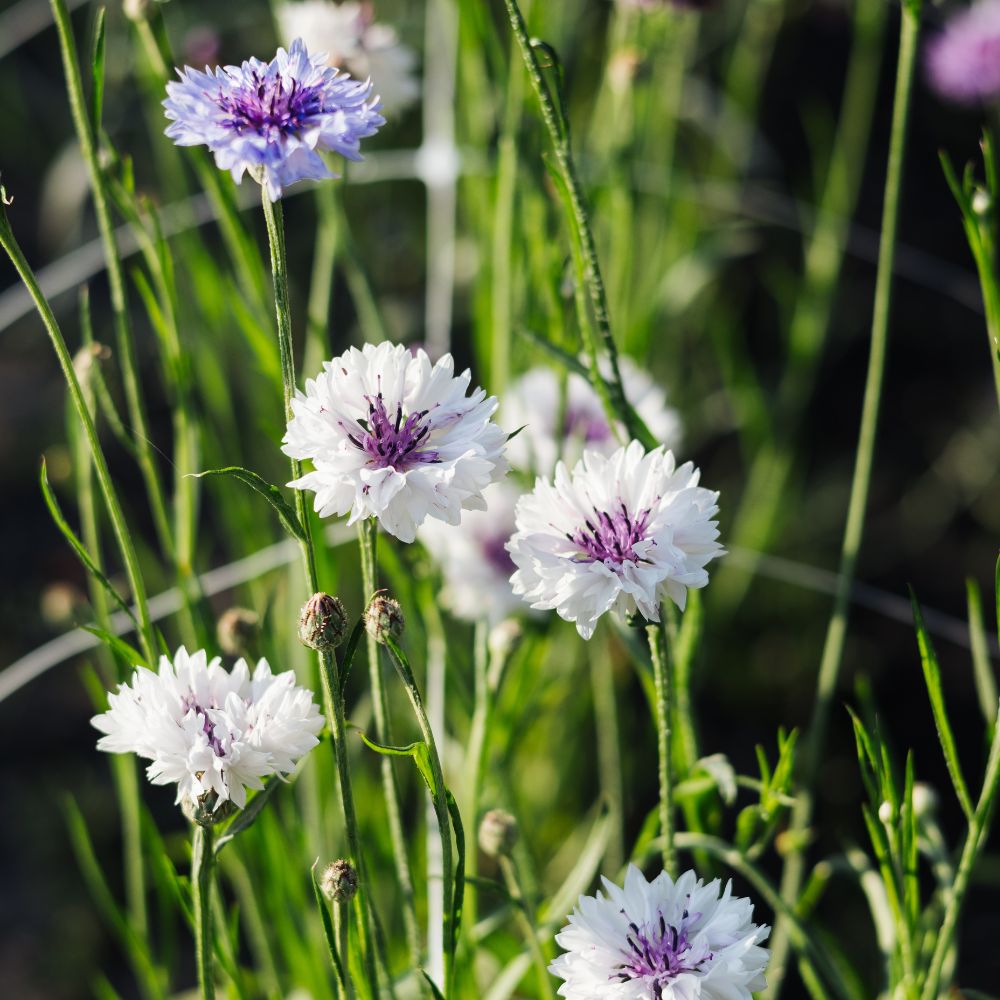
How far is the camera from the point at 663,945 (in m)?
0.44

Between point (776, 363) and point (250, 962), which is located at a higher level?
point (776, 363)

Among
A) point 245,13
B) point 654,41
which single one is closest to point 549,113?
point 654,41

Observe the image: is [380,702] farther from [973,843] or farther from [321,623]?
[973,843]

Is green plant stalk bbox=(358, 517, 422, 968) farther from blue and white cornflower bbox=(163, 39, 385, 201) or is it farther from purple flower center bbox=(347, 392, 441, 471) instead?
blue and white cornflower bbox=(163, 39, 385, 201)

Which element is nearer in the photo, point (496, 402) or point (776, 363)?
point (496, 402)

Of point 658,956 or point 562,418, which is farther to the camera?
point 562,418

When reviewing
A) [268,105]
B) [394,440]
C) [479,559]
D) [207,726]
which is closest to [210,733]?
[207,726]

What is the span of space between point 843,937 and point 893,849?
66 centimetres

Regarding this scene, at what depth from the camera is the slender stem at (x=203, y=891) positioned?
47 centimetres

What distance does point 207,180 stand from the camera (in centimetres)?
68

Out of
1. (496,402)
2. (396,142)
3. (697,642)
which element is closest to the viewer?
(496,402)

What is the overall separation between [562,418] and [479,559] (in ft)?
0.35

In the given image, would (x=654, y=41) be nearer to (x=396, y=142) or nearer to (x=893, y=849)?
(x=893, y=849)

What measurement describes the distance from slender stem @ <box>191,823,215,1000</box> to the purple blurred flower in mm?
1180
